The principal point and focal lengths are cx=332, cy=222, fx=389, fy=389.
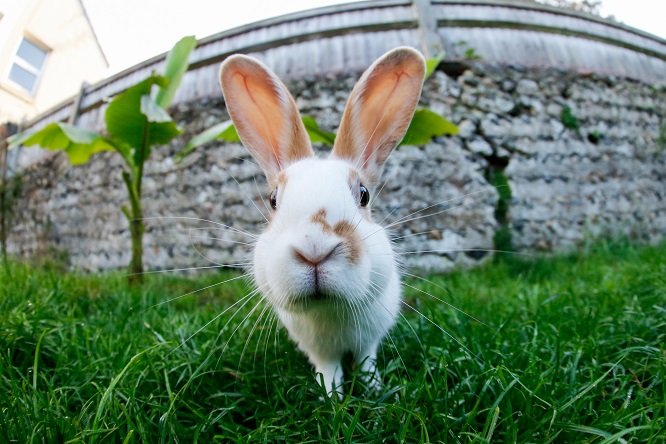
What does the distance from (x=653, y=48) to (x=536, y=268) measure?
5003 millimetres

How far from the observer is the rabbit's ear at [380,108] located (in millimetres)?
1270

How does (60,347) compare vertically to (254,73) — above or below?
Result: below

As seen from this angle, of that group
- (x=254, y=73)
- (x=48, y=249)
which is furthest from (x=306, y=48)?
(x=48, y=249)

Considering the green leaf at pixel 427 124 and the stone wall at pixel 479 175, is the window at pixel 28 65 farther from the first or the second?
the green leaf at pixel 427 124

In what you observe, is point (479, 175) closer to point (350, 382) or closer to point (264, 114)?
point (264, 114)

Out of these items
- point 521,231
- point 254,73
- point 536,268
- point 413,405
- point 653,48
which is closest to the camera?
point 413,405

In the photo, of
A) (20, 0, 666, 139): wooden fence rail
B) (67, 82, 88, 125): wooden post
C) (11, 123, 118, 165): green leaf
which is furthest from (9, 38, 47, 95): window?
(11, 123, 118, 165): green leaf

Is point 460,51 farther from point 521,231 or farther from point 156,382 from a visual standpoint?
point 156,382

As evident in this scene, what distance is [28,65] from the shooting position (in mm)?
6465

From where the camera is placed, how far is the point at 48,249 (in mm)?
6395

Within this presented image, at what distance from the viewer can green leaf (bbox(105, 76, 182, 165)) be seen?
8.12 ft

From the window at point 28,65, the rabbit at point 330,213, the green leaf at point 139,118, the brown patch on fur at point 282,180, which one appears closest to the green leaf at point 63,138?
the green leaf at point 139,118

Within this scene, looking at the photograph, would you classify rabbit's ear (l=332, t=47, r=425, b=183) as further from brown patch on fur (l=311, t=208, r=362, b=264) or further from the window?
the window

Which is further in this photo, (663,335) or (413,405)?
(663,335)
